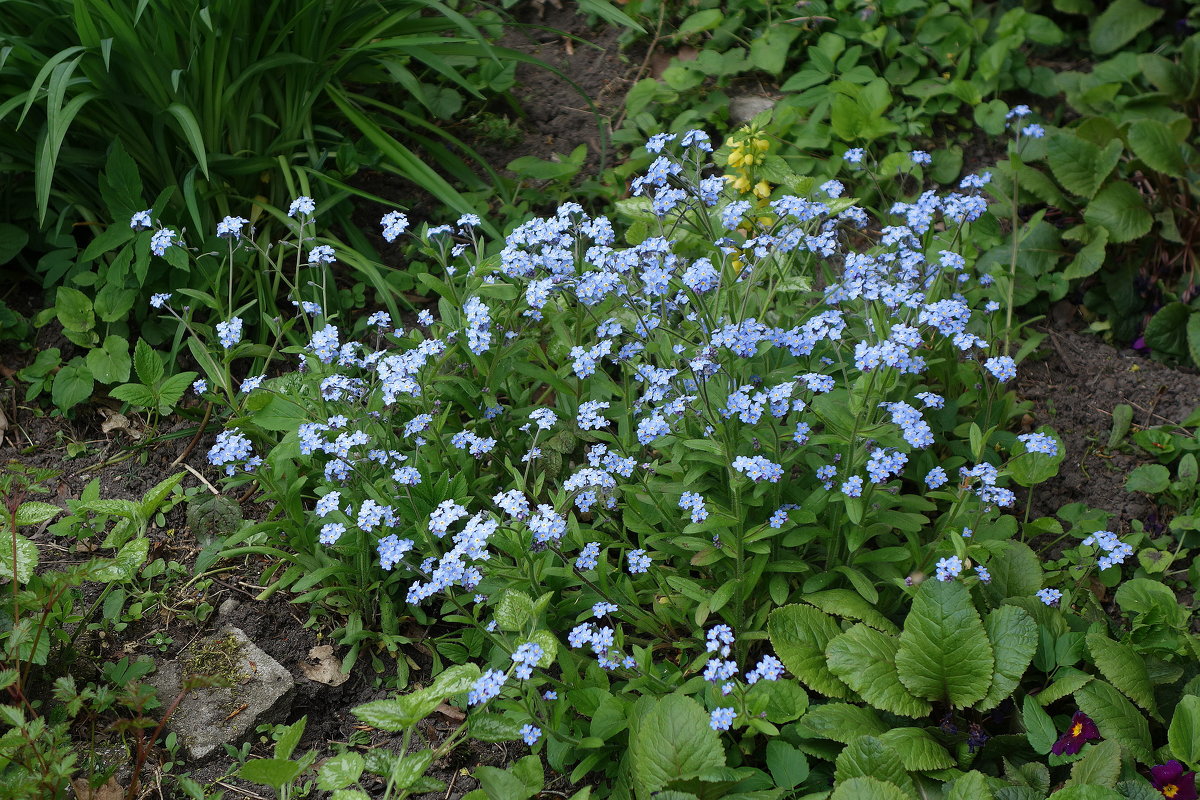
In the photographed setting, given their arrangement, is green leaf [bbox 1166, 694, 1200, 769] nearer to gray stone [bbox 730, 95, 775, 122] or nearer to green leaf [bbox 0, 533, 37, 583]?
green leaf [bbox 0, 533, 37, 583]

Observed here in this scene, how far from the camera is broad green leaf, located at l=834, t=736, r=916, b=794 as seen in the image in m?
2.23

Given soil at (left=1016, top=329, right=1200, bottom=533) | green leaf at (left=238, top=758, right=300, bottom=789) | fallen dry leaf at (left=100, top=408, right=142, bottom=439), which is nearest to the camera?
green leaf at (left=238, top=758, right=300, bottom=789)

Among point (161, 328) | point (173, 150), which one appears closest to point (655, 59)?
point (173, 150)

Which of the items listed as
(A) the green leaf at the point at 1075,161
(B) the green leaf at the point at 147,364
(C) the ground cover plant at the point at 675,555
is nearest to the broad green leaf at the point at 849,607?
(C) the ground cover plant at the point at 675,555

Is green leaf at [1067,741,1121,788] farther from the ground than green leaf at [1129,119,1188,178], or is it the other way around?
green leaf at [1129,119,1188,178]

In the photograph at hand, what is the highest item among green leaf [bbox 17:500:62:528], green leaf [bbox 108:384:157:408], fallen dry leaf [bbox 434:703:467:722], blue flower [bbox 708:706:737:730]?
green leaf [bbox 17:500:62:528]

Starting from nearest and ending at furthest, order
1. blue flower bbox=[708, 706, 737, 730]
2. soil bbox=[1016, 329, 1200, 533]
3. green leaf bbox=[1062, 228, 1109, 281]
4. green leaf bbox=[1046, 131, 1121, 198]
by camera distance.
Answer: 1. blue flower bbox=[708, 706, 737, 730]
2. soil bbox=[1016, 329, 1200, 533]
3. green leaf bbox=[1062, 228, 1109, 281]
4. green leaf bbox=[1046, 131, 1121, 198]

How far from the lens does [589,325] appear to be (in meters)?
3.02

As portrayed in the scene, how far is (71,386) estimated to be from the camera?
A: 333 centimetres

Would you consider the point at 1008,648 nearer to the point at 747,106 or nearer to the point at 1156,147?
the point at 1156,147

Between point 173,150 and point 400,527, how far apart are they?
5.74 ft

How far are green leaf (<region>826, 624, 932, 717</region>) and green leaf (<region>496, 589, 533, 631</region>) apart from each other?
736 millimetres

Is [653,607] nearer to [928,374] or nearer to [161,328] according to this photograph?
[928,374]

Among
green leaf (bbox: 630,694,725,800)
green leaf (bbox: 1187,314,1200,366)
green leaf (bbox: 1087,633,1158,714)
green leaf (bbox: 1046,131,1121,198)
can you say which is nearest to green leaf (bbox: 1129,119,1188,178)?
green leaf (bbox: 1046,131,1121,198)
